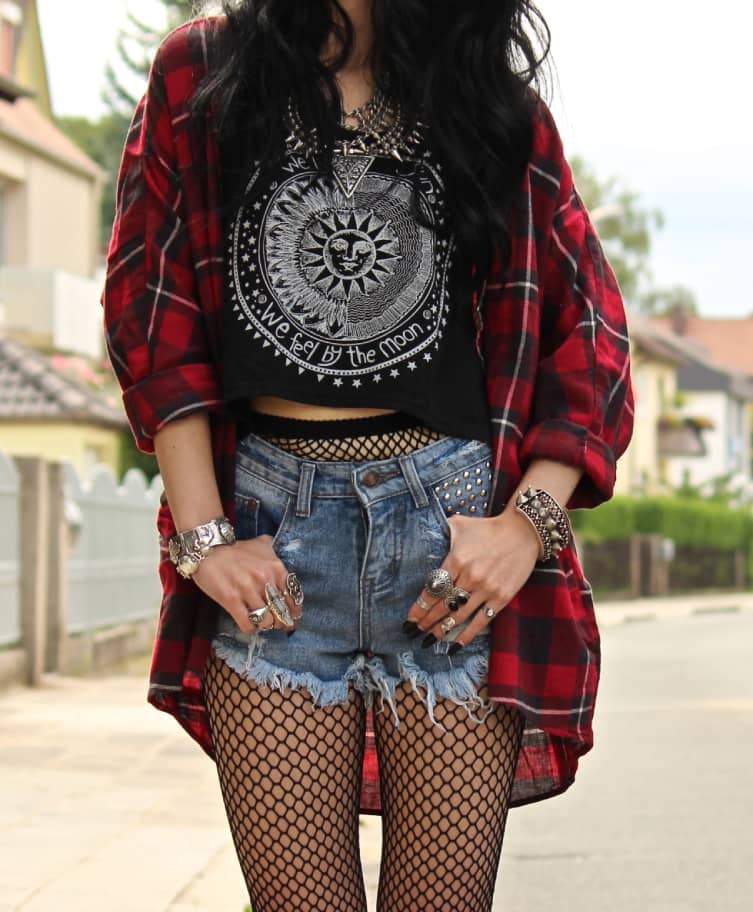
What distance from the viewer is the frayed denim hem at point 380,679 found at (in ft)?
7.12

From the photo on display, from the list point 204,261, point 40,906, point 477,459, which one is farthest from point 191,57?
point 40,906

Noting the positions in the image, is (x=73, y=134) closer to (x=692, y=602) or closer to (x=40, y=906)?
(x=692, y=602)

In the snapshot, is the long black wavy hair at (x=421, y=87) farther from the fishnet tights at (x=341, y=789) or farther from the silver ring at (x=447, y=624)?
the fishnet tights at (x=341, y=789)

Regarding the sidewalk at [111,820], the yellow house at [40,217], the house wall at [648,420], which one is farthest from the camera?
the house wall at [648,420]

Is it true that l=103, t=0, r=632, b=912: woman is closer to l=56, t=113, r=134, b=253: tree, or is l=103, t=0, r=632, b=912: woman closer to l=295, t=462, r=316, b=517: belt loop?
l=295, t=462, r=316, b=517: belt loop

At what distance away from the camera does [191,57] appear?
2.32 m

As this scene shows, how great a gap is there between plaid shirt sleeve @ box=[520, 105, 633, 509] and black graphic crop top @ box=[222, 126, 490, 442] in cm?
10

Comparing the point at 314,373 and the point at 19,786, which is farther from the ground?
the point at 314,373

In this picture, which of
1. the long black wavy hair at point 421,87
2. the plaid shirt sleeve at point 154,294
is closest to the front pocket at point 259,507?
the plaid shirt sleeve at point 154,294

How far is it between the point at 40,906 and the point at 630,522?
37178 mm

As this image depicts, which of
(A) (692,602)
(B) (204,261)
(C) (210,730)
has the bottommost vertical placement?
(A) (692,602)

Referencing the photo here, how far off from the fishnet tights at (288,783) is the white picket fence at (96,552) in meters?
8.62

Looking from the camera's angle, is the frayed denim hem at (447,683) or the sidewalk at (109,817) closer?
the frayed denim hem at (447,683)

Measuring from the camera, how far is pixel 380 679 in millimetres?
2182
